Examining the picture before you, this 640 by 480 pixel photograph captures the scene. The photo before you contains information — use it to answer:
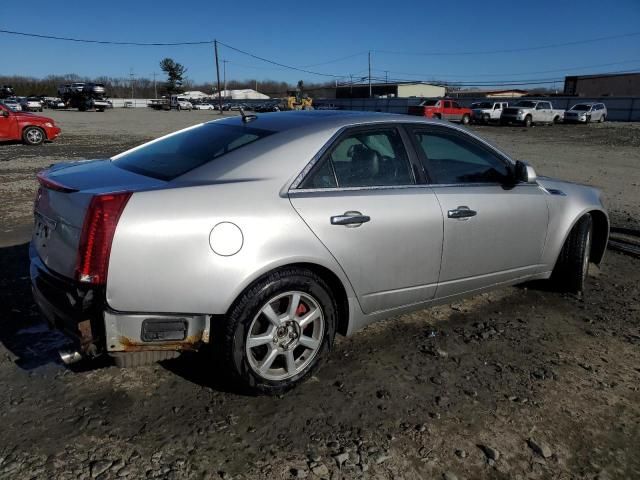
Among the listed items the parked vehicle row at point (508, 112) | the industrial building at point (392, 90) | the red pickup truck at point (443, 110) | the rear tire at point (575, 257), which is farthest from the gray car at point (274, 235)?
the industrial building at point (392, 90)

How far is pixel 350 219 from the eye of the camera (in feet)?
9.75

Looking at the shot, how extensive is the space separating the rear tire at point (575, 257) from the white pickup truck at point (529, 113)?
34.2 meters

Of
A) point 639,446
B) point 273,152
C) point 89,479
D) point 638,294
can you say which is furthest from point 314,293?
point 638,294

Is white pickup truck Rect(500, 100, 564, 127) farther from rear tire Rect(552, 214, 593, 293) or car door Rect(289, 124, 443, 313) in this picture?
car door Rect(289, 124, 443, 313)

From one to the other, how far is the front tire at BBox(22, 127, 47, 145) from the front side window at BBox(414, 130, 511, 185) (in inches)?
644

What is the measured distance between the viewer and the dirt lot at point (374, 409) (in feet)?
7.91

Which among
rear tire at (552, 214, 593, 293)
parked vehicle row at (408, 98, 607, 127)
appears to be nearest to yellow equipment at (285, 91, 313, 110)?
parked vehicle row at (408, 98, 607, 127)

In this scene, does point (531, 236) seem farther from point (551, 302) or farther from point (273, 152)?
point (273, 152)

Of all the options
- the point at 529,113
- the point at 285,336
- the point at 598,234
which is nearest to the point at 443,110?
the point at 529,113

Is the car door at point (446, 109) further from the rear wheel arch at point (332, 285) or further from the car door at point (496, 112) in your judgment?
→ the rear wheel arch at point (332, 285)

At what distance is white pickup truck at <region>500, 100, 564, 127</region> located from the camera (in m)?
35.8

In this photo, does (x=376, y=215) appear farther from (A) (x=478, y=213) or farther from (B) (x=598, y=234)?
(B) (x=598, y=234)

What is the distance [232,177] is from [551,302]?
3.01m

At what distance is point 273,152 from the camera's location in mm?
2949
